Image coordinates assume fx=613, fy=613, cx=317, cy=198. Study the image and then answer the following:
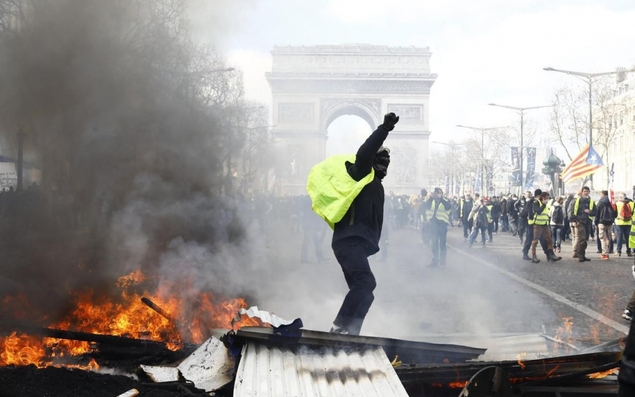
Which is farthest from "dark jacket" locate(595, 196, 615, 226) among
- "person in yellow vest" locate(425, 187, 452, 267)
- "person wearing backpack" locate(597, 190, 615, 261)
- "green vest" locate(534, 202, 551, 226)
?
"person in yellow vest" locate(425, 187, 452, 267)

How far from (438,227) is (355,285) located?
8.27 metres

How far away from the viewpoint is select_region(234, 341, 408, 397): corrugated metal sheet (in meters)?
3.13

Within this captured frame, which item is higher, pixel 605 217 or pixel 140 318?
pixel 605 217

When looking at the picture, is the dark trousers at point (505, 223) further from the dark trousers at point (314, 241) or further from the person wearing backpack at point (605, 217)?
the dark trousers at point (314, 241)

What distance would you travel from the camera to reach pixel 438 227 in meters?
12.3

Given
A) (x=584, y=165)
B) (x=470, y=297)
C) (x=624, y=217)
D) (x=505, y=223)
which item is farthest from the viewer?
(x=505, y=223)

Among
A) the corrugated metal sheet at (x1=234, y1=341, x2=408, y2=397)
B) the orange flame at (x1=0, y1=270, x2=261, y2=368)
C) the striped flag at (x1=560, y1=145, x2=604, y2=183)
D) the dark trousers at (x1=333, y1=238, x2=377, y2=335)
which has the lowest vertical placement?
the orange flame at (x1=0, y1=270, x2=261, y2=368)

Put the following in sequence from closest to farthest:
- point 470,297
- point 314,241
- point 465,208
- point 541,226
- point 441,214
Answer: point 470,297
point 441,214
point 314,241
point 541,226
point 465,208

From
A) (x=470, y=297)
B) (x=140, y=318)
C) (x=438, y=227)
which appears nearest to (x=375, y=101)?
(x=438, y=227)

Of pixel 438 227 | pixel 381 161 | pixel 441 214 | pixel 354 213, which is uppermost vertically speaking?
pixel 381 161

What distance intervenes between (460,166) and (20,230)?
61.9 metres

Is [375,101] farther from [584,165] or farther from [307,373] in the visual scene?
[307,373]

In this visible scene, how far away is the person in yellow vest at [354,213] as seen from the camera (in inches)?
166

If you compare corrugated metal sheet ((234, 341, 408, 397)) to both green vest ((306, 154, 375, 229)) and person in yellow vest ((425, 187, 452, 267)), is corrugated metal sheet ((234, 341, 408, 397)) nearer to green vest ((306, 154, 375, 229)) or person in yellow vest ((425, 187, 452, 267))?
green vest ((306, 154, 375, 229))
